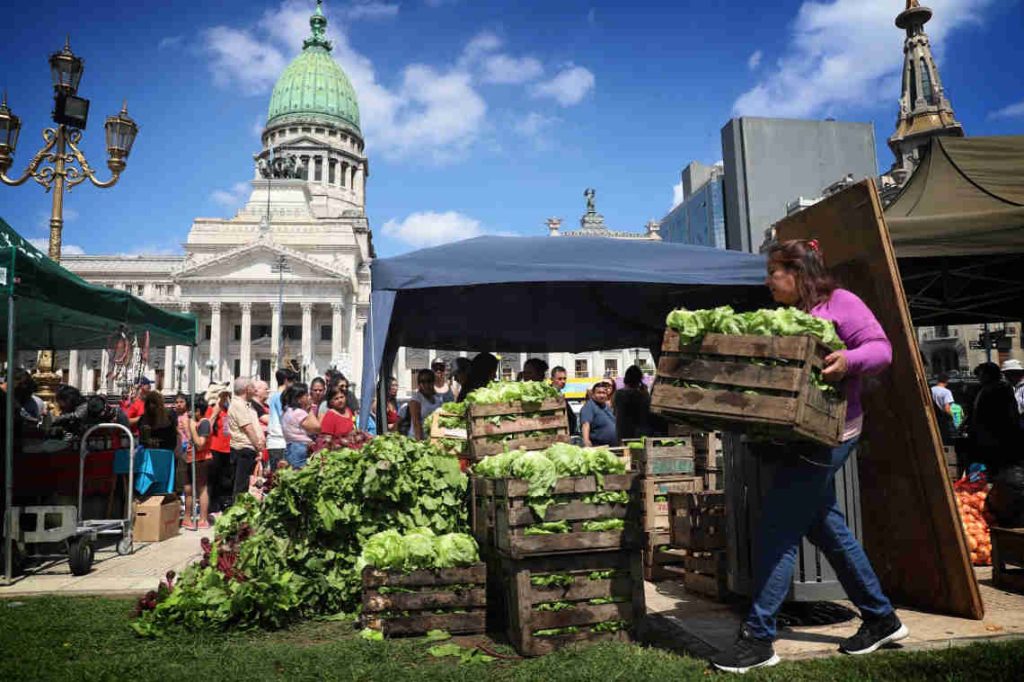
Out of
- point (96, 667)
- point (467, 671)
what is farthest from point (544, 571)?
point (96, 667)

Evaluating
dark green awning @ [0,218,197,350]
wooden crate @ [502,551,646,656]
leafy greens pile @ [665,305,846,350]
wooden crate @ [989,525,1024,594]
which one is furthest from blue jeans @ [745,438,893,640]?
dark green awning @ [0,218,197,350]

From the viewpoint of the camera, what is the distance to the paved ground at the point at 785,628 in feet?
13.2

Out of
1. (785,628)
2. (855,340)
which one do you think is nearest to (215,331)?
(785,628)

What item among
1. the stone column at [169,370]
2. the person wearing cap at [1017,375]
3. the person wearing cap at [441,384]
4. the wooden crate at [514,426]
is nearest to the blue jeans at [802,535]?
the wooden crate at [514,426]

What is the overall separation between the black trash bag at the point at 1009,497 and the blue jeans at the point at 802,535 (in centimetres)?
306

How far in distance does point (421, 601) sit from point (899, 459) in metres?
3.57

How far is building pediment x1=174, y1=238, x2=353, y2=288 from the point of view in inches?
2680

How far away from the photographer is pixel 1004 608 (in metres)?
4.70

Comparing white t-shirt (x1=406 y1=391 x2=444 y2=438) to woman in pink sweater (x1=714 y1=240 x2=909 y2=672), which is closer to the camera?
woman in pink sweater (x1=714 y1=240 x2=909 y2=672)

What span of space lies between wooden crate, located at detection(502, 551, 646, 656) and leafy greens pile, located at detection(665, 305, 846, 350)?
151cm

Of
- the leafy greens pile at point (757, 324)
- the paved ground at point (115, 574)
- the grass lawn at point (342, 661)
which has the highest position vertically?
the leafy greens pile at point (757, 324)

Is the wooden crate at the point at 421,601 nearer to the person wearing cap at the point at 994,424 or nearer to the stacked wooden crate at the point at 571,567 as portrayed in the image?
the stacked wooden crate at the point at 571,567

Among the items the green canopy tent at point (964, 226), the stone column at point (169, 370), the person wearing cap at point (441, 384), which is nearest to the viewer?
the green canopy tent at point (964, 226)

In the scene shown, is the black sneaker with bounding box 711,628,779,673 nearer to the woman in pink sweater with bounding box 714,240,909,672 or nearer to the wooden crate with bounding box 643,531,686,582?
the woman in pink sweater with bounding box 714,240,909,672
